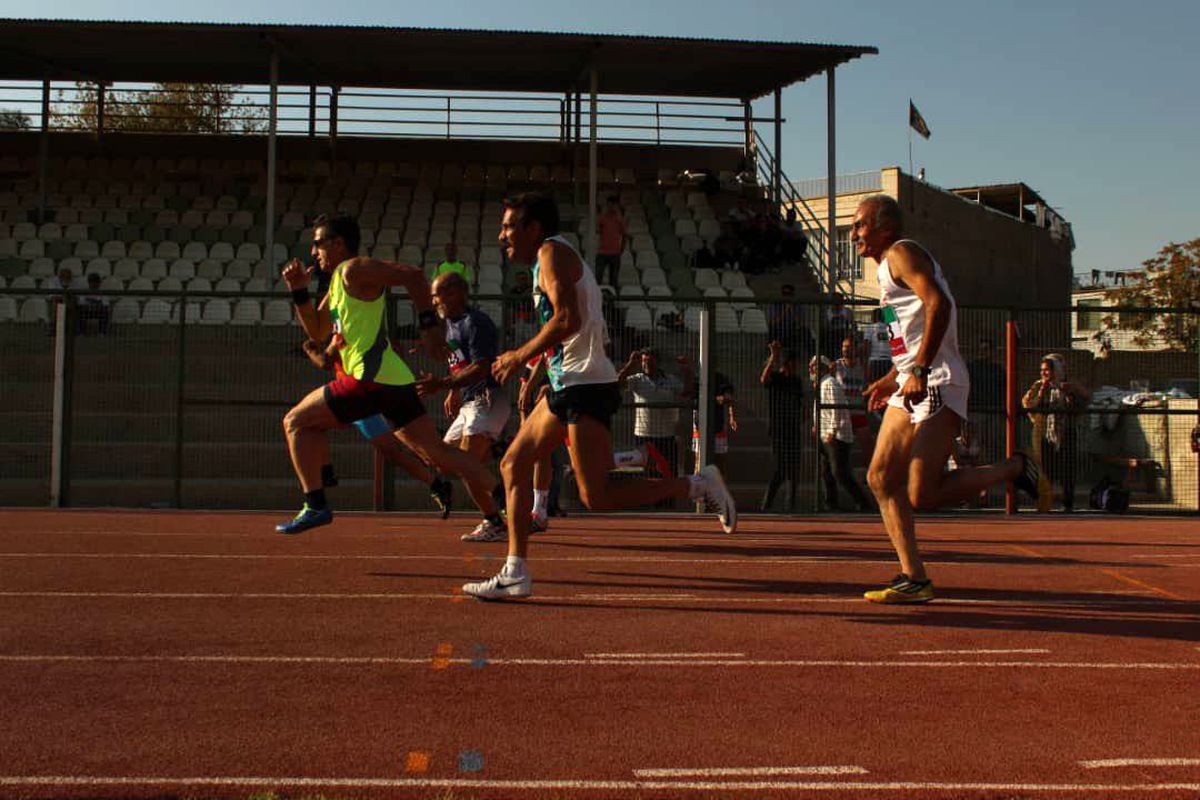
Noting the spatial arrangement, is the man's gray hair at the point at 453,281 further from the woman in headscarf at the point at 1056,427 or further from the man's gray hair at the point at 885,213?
the woman in headscarf at the point at 1056,427

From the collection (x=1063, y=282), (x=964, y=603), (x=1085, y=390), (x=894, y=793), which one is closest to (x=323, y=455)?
(x=964, y=603)

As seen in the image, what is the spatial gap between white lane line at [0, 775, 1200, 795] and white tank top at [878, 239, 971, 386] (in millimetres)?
2909

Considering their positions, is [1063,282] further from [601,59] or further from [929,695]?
[929,695]

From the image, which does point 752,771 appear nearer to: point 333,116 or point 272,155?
point 272,155

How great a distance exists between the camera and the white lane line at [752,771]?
11.8ft

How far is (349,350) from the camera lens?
7.82 m

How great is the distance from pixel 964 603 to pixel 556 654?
Answer: 277 cm

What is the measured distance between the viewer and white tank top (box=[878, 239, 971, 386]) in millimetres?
6195

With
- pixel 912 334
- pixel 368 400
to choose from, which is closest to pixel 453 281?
pixel 368 400

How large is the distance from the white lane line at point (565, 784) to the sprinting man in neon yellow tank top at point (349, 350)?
4198 millimetres

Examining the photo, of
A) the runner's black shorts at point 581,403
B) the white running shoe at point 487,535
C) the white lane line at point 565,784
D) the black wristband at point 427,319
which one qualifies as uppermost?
the black wristband at point 427,319

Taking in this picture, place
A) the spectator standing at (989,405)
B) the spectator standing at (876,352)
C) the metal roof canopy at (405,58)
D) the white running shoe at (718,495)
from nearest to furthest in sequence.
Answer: the white running shoe at (718,495), the spectator standing at (876,352), the spectator standing at (989,405), the metal roof canopy at (405,58)

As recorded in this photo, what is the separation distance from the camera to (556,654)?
5.28 metres

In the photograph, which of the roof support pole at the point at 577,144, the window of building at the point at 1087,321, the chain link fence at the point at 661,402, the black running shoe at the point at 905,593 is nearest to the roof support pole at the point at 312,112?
the roof support pole at the point at 577,144
